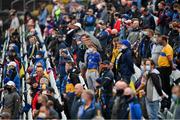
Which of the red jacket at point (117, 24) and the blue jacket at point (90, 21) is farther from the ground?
the red jacket at point (117, 24)

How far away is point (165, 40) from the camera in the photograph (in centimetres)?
1861

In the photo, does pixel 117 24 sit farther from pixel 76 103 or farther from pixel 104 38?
pixel 76 103

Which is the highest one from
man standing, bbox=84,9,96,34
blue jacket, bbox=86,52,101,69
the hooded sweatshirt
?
the hooded sweatshirt

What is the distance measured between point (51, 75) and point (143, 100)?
6.96 meters

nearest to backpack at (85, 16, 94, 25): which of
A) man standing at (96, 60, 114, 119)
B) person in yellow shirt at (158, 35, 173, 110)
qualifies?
person in yellow shirt at (158, 35, 173, 110)

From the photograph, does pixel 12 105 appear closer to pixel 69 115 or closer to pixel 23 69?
pixel 69 115

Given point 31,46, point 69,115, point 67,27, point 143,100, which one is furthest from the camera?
point 67,27

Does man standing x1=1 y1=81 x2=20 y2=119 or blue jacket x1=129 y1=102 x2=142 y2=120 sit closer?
blue jacket x1=129 y1=102 x2=142 y2=120

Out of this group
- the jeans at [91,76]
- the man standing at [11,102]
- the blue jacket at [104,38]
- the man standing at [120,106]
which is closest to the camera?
the man standing at [120,106]

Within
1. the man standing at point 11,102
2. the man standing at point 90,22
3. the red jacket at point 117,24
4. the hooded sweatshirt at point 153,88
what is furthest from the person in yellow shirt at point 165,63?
the man standing at point 90,22

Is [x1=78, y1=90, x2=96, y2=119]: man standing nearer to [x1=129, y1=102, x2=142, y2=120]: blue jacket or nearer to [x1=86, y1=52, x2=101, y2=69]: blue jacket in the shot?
[x1=129, y1=102, x2=142, y2=120]: blue jacket

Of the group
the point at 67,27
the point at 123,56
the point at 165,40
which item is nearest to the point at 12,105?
the point at 123,56

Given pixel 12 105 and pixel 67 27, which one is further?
pixel 67 27

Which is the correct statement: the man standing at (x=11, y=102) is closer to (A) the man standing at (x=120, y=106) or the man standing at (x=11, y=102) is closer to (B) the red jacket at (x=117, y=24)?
(A) the man standing at (x=120, y=106)
